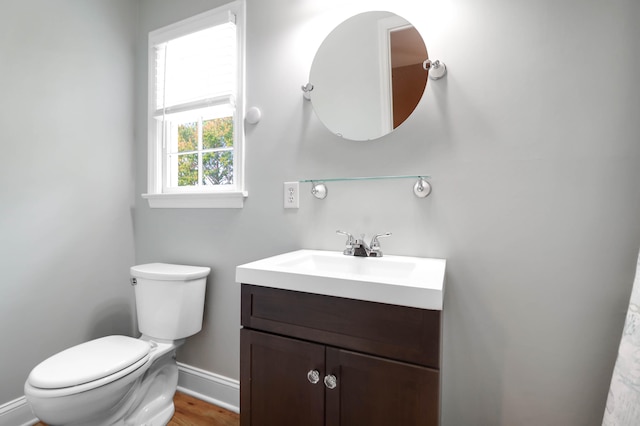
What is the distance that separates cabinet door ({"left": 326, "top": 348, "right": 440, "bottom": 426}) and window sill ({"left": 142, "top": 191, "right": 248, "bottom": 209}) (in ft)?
3.21

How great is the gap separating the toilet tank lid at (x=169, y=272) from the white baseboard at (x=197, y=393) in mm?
609

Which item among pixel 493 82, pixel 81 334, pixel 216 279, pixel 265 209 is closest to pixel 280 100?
pixel 265 209

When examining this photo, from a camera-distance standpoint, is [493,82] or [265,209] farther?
[265,209]

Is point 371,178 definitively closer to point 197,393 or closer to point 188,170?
point 188,170

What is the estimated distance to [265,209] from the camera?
1.54 meters

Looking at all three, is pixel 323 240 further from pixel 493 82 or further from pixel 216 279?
pixel 493 82

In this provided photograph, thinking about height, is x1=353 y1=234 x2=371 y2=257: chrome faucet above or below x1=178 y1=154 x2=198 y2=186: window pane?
below

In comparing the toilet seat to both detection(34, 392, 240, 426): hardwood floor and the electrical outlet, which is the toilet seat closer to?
detection(34, 392, 240, 426): hardwood floor

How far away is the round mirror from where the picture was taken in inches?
47.9

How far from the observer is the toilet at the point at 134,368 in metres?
1.07

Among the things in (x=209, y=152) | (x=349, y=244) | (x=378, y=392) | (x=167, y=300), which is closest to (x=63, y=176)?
(x=209, y=152)

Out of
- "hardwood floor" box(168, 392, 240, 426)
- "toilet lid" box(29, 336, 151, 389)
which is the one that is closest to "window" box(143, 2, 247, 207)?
"toilet lid" box(29, 336, 151, 389)

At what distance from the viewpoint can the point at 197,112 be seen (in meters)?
1.74

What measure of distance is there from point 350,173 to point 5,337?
1.81 meters
